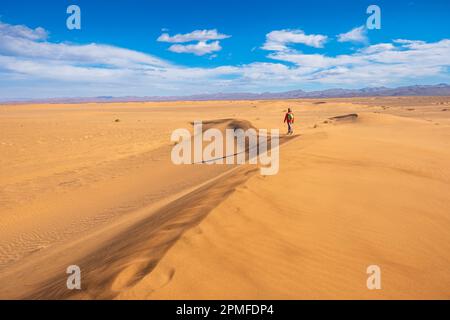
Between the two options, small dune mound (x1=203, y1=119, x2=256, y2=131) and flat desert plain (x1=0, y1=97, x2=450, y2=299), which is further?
small dune mound (x1=203, y1=119, x2=256, y2=131)

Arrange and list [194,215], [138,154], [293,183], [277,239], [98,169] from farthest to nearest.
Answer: [138,154] < [98,169] < [293,183] < [194,215] < [277,239]

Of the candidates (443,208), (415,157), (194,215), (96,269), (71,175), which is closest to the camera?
(96,269)

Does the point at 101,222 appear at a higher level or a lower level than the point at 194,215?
lower

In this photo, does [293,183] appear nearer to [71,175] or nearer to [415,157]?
[415,157]

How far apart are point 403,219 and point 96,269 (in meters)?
4.25

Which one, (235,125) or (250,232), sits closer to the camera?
(250,232)

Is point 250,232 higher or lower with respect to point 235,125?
lower

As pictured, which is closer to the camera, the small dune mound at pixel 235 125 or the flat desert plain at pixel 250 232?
the flat desert plain at pixel 250 232

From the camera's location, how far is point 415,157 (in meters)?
9.96

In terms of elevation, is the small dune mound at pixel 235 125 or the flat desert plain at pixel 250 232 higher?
the small dune mound at pixel 235 125

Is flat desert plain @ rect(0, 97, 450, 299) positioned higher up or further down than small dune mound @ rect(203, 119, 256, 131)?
further down

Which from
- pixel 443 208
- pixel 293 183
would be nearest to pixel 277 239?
pixel 293 183
